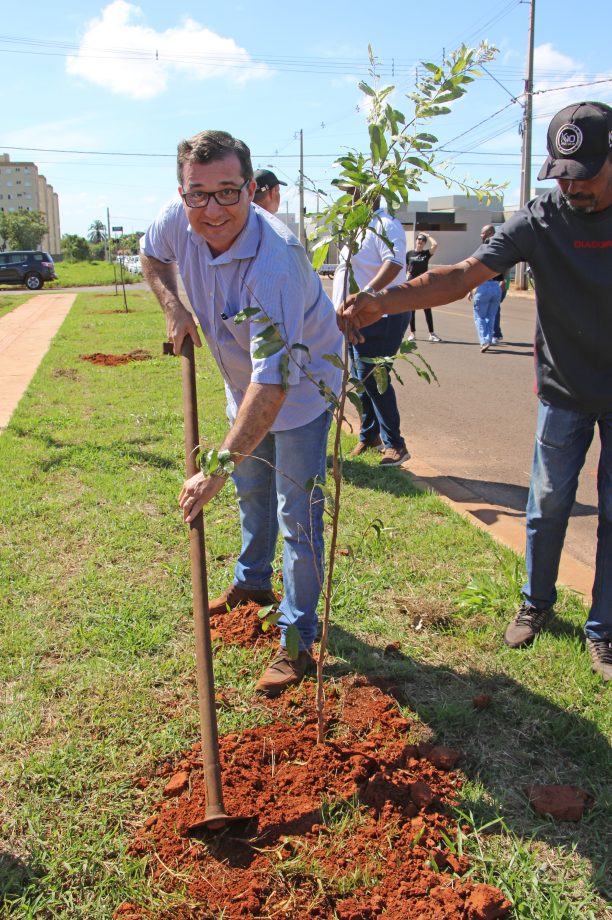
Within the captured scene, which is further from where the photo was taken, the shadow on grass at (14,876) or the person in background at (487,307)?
the person in background at (487,307)

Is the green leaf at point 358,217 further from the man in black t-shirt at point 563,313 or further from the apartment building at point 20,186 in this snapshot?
the apartment building at point 20,186

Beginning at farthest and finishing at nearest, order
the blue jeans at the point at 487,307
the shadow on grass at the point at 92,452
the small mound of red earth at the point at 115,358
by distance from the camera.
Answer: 1. the blue jeans at the point at 487,307
2. the small mound of red earth at the point at 115,358
3. the shadow on grass at the point at 92,452

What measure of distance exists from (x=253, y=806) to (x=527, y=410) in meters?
6.53

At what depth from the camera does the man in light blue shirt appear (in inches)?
91.4

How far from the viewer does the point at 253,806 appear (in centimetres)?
231

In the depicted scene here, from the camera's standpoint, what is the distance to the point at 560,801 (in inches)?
91.3

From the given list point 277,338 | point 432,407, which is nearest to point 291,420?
point 277,338

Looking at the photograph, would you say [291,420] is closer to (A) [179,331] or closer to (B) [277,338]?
(A) [179,331]

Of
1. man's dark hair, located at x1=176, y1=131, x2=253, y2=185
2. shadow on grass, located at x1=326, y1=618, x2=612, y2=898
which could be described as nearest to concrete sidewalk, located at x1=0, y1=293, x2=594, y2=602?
shadow on grass, located at x1=326, y1=618, x2=612, y2=898

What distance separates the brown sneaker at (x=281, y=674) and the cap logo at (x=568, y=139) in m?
1.97

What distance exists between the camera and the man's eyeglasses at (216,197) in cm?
239

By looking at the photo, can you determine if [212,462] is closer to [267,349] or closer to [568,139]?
[267,349]

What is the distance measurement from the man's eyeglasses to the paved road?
2871 mm

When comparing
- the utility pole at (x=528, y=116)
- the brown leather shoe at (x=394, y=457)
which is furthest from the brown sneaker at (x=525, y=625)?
the utility pole at (x=528, y=116)
